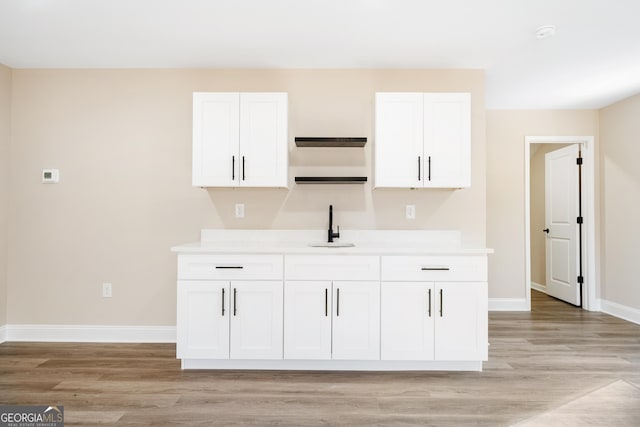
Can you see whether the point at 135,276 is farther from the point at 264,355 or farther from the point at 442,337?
the point at 442,337

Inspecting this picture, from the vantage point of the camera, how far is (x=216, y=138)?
286 cm

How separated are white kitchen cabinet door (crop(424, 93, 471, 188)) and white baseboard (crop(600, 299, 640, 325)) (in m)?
2.79

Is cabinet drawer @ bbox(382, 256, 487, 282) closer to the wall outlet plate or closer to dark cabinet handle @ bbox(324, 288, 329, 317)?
dark cabinet handle @ bbox(324, 288, 329, 317)

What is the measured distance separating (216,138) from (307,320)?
5.14 feet

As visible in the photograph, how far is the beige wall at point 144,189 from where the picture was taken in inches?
126

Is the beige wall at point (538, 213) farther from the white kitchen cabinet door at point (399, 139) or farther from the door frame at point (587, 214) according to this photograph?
the white kitchen cabinet door at point (399, 139)

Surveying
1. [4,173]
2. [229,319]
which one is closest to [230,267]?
[229,319]

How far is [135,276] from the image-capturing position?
3.22 meters

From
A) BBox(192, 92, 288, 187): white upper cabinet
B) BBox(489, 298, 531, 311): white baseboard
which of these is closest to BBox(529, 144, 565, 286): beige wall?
BBox(489, 298, 531, 311): white baseboard

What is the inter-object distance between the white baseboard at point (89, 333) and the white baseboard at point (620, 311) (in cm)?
474

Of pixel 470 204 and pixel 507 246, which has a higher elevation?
pixel 470 204

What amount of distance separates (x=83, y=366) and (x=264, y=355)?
1374 millimetres

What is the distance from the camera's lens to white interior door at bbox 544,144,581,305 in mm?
4605

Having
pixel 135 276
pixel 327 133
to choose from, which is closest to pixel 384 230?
pixel 327 133
